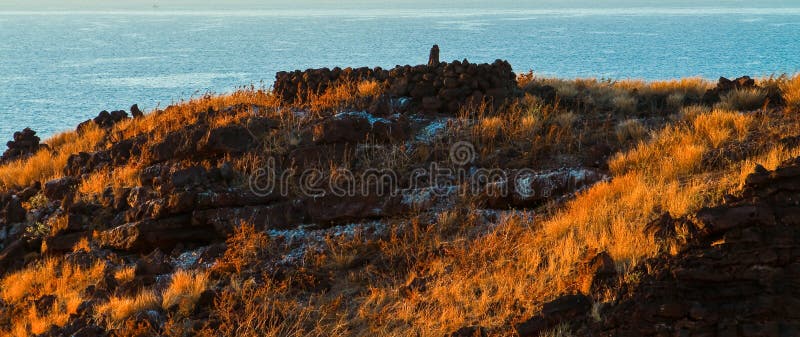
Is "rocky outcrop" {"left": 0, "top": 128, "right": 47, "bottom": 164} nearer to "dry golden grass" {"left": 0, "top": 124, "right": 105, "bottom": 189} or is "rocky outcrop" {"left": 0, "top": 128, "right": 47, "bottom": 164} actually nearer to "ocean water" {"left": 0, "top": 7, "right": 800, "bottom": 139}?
"dry golden grass" {"left": 0, "top": 124, "right": 105, "bottom": 189}

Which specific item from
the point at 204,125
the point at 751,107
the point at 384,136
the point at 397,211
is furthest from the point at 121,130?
the point at 751,107

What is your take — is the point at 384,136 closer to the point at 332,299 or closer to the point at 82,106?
the point at 332,299

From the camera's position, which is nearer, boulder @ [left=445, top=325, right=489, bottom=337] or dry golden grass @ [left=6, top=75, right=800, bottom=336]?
boulder @ [left=445, top=325, right=489, bottom=337]

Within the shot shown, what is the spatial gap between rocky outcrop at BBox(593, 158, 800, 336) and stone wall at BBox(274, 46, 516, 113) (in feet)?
19.5

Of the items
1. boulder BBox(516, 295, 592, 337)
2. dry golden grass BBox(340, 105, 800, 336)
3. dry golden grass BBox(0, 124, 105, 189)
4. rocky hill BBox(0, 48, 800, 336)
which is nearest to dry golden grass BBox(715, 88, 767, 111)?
rocky hill BBox(0, 48, 800, 336)

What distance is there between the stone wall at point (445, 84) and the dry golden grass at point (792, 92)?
412 centimetres

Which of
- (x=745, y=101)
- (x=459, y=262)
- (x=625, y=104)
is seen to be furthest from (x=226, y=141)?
(x=745, y=101)

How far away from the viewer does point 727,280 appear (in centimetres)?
613

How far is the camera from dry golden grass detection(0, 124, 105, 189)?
13.4m

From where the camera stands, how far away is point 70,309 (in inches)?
322

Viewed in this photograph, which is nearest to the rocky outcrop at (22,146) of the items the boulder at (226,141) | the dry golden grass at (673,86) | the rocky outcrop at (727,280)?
the boulder at (226,141)

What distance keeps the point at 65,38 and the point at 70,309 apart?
2568 inches

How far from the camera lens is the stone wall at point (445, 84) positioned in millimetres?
12305

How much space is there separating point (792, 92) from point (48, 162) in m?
12.5
